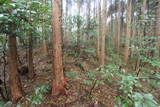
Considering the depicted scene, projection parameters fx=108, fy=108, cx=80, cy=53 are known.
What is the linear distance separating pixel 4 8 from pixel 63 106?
3.03 metres

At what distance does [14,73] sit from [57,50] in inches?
68.3

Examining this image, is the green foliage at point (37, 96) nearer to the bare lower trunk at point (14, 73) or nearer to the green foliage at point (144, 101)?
the bare lower trunk at point (14, 73)

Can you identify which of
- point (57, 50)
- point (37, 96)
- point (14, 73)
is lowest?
point (37, 96)

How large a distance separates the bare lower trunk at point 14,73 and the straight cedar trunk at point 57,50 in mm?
1318

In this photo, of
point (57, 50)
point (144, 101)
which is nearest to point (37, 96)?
point (57, 50)

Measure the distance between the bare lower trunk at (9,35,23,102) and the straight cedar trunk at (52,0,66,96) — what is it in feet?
4.33

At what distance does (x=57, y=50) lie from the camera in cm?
345

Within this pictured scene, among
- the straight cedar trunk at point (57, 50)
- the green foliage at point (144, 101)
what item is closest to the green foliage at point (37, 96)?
the straight cedar trunk at point (57, 50)

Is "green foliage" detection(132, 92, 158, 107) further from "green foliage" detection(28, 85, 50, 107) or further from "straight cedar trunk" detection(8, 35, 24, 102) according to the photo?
"straight cedar trunk" detection(8, 35, 24, 102)

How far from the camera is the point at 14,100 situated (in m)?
3.80

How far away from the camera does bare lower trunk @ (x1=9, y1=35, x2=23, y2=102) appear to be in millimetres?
3574

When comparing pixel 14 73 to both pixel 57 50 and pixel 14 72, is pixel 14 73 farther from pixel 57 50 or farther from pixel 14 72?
pixel 57 50

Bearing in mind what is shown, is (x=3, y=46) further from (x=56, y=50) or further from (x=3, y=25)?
(x=56, y=50)

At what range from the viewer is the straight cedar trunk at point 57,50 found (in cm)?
336
